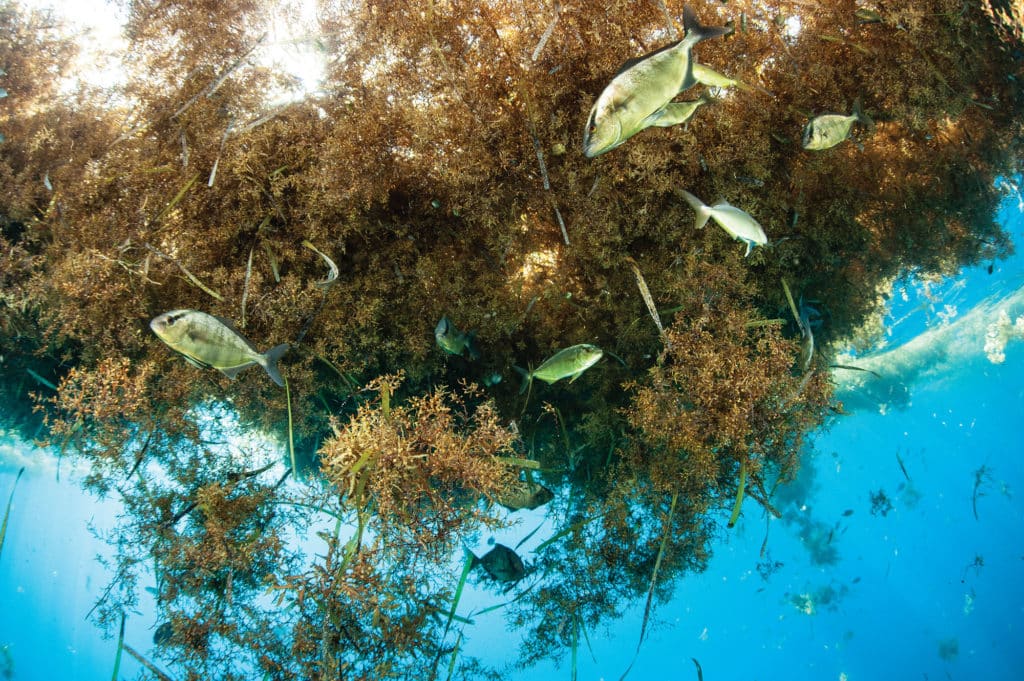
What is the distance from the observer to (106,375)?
Result: 3.60 metres

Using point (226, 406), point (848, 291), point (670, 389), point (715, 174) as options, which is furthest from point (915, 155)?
point (226, 406)

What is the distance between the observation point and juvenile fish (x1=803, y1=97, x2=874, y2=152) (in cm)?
298

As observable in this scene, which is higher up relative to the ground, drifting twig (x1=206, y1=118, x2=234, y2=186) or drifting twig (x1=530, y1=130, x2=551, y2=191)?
drifting twig (x1=206, y1=118, x2=234, y2=186)

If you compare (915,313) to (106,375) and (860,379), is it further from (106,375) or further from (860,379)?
(106,375)

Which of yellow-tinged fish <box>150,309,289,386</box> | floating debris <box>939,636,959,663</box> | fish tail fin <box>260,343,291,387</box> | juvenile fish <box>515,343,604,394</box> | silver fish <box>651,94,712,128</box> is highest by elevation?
silver fish <box>651,94,712,128</box>

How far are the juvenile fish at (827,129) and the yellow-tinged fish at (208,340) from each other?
3.65 meters

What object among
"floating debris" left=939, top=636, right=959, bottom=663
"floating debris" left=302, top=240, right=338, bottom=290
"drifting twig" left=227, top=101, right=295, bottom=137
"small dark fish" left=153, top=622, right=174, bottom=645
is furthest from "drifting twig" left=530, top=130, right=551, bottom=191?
"floating debris" left=939, top=636, right=959, bottom=663

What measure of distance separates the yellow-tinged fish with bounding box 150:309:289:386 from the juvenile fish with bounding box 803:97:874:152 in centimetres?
365

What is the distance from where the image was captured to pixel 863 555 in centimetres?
1908

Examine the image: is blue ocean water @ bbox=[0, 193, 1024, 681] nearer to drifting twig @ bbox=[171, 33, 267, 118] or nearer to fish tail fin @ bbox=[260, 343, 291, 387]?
fish tail fin @ bbox=[260, 343, 291, 387]

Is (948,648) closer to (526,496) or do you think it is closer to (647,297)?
(526,496)

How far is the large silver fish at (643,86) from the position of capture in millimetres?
2004

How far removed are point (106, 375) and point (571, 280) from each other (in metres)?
3.90

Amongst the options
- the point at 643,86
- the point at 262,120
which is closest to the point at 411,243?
the point at 262,120
